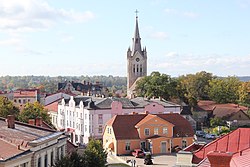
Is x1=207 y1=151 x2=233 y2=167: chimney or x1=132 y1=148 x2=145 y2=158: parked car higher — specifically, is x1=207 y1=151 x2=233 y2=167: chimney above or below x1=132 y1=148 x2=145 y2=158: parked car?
above

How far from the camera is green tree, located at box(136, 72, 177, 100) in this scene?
90125mm

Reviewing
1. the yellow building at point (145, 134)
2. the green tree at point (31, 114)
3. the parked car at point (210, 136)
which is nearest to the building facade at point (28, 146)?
the yellow building at point (145, 134)

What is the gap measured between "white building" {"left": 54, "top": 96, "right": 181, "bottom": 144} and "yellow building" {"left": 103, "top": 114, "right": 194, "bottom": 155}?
746cm

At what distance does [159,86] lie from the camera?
9000cm

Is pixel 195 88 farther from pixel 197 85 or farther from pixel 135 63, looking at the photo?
pixel 135 63

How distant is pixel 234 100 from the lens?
368 feet

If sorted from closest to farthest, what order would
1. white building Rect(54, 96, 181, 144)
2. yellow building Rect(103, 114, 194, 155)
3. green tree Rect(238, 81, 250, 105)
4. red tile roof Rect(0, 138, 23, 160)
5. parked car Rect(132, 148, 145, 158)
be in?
red tile roof Rect(0, 138, 23, 160), parked car Rect(132, 148, 145, 158), yellow building Rect(103, 114, 194, 155), white building Rect(54, 96, 181, 144), green tree Rect(238, 81, 250, 105)

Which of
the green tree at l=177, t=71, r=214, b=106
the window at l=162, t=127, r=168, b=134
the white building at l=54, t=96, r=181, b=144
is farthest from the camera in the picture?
the green tree at l=177, t=71, r=214, b=106

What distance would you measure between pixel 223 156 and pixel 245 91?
99414mm

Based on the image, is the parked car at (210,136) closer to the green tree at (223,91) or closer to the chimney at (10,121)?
the green tree at (223,91)

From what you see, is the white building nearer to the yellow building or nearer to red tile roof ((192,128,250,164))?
the yellow building

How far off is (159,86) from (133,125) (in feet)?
108

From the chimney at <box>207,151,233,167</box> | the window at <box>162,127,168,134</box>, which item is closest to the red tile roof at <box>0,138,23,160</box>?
the chimney at <box>207,151,233,167</box>

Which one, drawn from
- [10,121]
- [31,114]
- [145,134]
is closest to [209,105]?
[145,134]
